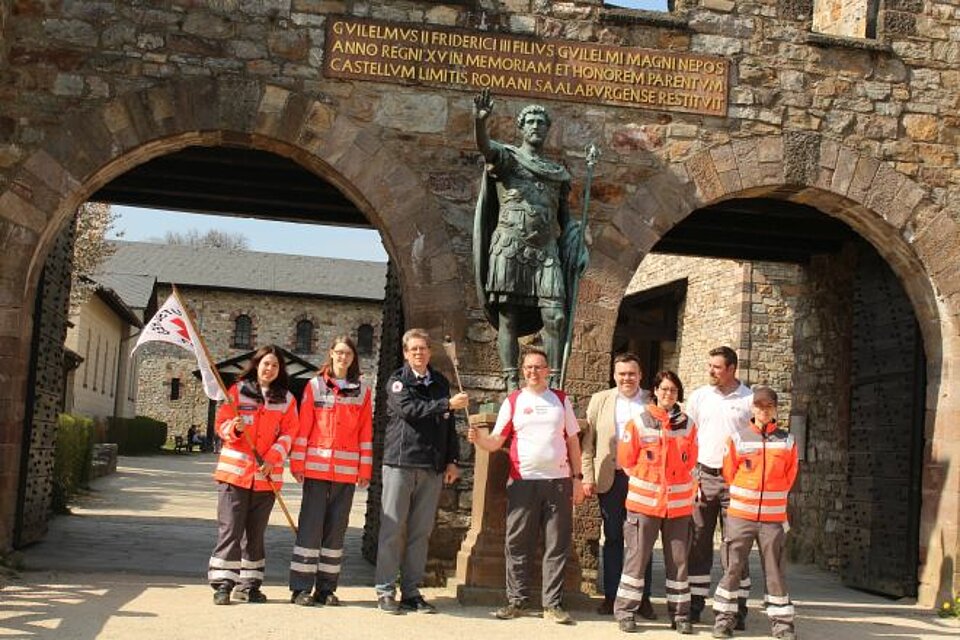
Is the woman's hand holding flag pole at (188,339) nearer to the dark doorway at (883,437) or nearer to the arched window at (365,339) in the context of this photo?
the dark doorway at (883,437)

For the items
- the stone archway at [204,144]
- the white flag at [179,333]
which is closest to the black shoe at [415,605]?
the white flag at [179,333]

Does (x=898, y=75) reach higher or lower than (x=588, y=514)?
higher

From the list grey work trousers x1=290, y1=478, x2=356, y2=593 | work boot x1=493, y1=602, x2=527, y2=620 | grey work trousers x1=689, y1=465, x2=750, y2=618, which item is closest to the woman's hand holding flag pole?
grey work trousers x1=290, y1=478, x2=356, y2=593

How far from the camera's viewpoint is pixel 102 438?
3069 cm

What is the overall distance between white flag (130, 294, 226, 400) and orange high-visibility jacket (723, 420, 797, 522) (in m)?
3.09

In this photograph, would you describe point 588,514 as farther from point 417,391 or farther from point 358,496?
point 358,496

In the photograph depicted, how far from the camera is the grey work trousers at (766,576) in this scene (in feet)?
22.7

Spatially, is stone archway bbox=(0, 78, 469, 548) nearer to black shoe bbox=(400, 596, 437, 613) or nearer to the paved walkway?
the paved walkway

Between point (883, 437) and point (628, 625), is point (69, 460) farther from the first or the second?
point (628, 625)

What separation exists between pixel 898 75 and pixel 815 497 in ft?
17.4

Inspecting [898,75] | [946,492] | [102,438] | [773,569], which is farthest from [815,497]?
[102,438]

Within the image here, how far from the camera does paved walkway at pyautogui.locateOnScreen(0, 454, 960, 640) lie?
6.20 meters

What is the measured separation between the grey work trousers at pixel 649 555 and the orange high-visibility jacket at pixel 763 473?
0.37 meters

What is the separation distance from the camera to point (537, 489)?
698 cm
